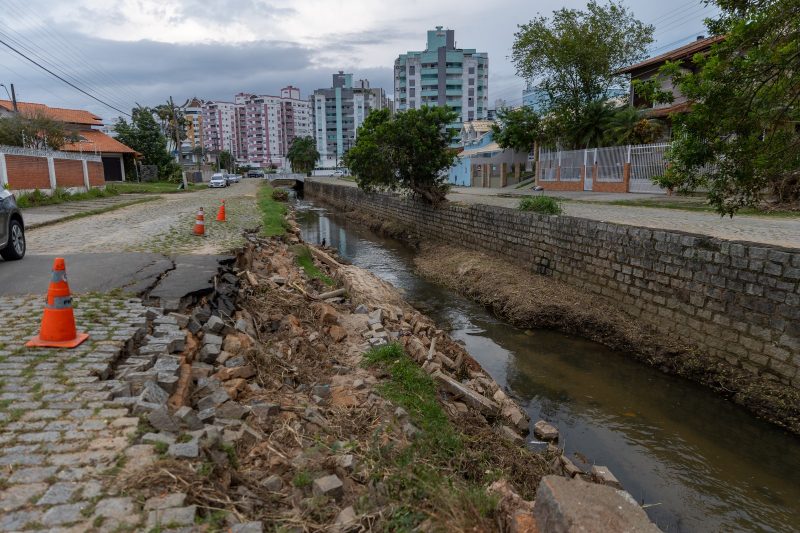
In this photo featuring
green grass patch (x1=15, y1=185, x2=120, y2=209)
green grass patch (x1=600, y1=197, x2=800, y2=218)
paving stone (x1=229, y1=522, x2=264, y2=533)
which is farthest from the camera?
green grass patch (x1=15, y1=185, x2=120, y2=209)

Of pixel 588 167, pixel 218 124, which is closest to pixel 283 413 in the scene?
pixel 588 167

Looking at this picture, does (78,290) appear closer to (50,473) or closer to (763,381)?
(50,473)

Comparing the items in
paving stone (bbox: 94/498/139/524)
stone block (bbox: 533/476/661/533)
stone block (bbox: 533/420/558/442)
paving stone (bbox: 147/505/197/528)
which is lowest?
stone block (bbox: 533/420/558/442)

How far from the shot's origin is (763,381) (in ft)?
23.7

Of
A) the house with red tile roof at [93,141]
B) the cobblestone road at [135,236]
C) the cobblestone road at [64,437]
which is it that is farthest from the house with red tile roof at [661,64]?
the house with red tile roof at [93,141]

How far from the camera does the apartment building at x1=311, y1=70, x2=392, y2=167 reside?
4850 inches

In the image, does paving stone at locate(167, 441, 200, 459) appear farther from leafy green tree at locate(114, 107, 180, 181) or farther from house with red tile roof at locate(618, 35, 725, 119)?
leafy green tree at locate(114, 107, 180, 181)

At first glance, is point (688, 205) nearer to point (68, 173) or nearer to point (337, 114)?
point (68, 173)

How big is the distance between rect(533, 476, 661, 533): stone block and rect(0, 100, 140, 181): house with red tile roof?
4603 cm

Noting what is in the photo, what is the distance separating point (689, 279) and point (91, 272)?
9.63 meters

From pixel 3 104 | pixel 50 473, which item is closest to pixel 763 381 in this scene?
pixel 50 473

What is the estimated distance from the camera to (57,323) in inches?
177

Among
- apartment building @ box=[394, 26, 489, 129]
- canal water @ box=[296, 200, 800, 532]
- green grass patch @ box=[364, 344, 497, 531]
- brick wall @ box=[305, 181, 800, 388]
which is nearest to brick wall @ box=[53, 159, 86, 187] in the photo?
brick wall @ box=[305, 181, 800, 388]

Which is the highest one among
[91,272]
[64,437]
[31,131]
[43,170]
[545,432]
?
[31,131]
